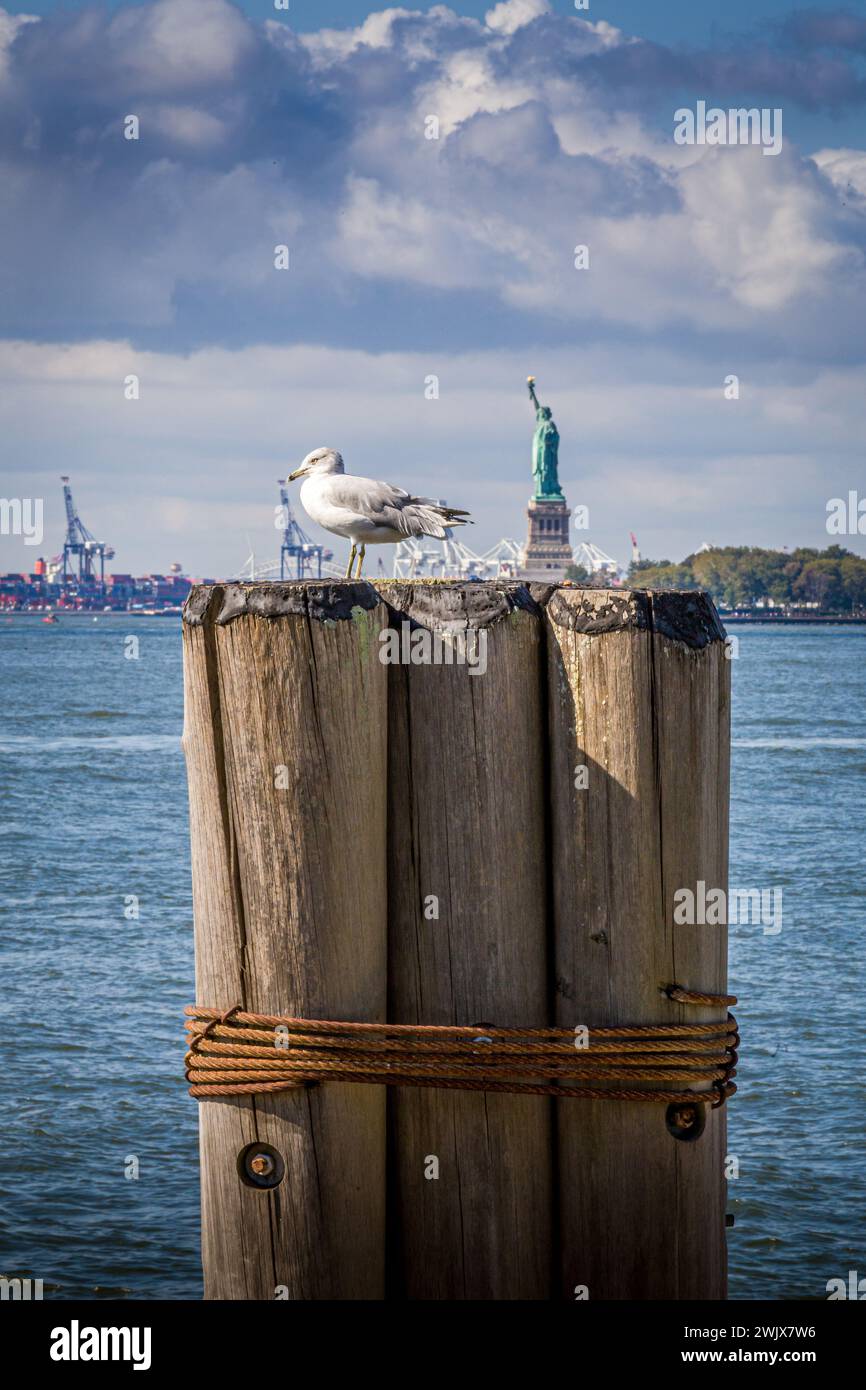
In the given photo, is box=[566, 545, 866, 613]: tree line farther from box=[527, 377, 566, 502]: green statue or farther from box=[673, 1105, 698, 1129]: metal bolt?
box=[673, 1105, 698, 1129]: metal bolt

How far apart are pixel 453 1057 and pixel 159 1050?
8.72 meters

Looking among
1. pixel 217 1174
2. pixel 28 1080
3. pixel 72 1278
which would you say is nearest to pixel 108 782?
pixel 28 1080

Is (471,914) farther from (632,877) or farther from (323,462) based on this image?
(323,462)

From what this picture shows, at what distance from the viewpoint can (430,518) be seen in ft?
16.7

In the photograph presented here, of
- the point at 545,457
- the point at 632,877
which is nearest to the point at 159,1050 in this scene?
Answer: the point at 632,877

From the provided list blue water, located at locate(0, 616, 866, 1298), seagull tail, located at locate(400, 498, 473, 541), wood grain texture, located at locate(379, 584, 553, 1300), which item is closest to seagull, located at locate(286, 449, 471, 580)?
seagull tail, located at locate(400, 498, 473, 541)

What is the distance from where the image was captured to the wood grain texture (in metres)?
3.56

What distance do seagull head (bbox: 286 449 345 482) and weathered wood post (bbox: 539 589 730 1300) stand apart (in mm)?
2325

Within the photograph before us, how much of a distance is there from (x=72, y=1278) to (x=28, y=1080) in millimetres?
3536

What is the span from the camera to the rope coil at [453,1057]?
3441 mm

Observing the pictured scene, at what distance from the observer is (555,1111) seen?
363 centimetres

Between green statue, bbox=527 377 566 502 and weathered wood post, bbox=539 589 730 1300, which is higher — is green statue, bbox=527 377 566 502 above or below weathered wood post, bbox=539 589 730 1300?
above

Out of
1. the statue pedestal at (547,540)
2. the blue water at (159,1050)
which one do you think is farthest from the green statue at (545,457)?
the blue water at (159,1050)
